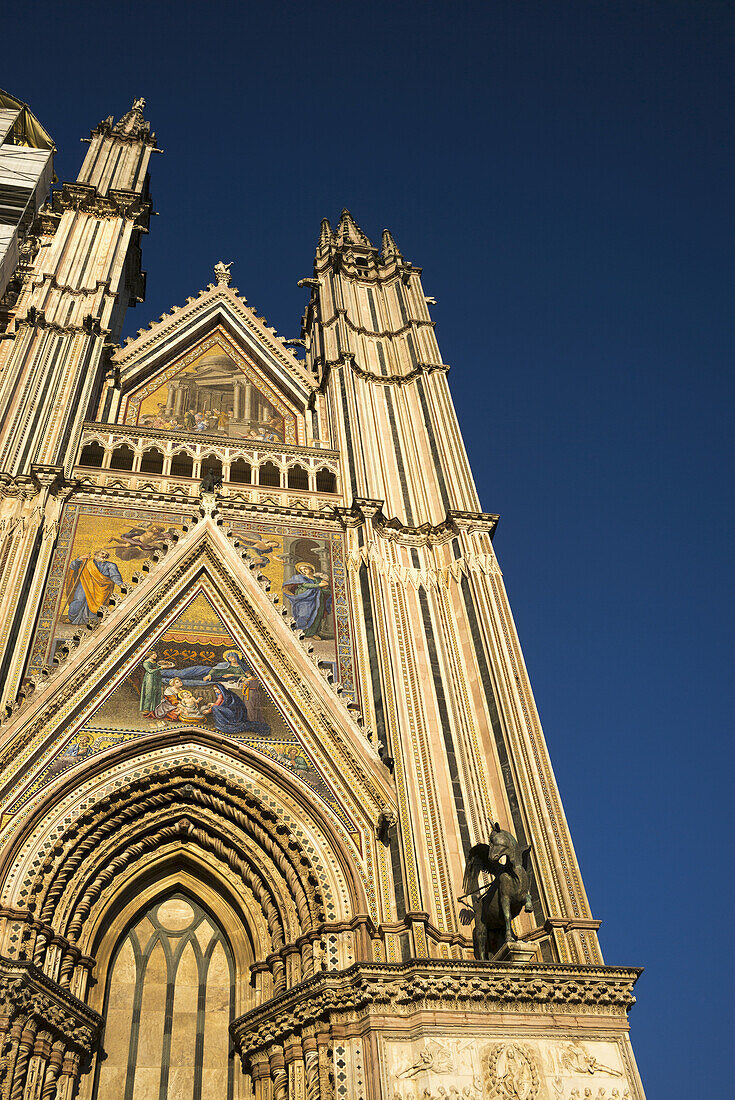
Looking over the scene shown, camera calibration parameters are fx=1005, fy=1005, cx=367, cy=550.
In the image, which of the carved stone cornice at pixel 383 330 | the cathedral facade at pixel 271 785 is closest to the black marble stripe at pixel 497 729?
the cathedral facade at pixel 271 785

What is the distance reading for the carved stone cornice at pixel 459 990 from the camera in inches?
356

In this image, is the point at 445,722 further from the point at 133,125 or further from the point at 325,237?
the point at 133,125

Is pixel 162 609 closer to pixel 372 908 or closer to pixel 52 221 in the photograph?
pixel 372 908

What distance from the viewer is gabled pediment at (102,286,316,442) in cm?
1822

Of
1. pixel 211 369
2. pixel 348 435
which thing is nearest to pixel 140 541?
Result: pixel 348 435

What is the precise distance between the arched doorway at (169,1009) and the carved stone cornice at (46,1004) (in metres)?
0.59

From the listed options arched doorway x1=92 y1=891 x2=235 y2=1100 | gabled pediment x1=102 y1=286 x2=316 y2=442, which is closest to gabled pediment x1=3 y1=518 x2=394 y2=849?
arched doorway x1=92 y1=891 x2=235 y2=1100

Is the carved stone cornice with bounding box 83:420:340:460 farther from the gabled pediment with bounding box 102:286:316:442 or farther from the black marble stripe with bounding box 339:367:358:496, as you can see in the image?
the gabled pediment with bounding box 102:286:316:442

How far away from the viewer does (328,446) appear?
57.6 feet

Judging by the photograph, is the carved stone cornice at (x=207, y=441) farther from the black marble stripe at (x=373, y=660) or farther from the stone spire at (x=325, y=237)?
the stone spire at (x=325, y=237)

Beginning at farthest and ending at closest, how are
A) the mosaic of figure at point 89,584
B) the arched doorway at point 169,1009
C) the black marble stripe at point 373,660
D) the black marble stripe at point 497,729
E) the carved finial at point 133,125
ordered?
1. the carved finial at point 133,125
2. the mosaic of figure at point 89,584
3. the black marble stripe at point 373,660
4. the black marble stripe at point 497,729
5. the arched doorway at point 169,1009

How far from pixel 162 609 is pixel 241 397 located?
717 centimetres

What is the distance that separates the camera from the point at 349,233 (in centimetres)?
2348

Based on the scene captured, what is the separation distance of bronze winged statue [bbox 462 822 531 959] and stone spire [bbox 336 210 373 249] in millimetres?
15889
